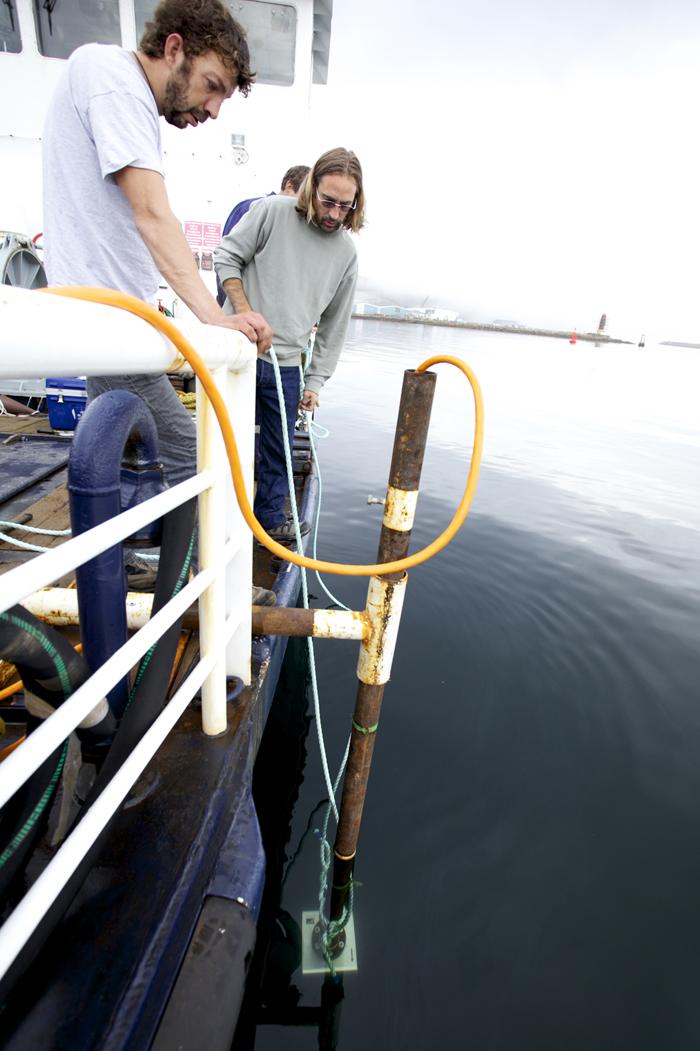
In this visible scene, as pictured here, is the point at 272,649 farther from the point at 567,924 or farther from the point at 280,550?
the point at 567,924

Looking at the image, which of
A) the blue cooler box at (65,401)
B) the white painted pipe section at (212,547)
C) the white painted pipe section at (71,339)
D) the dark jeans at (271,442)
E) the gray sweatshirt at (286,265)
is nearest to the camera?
the white painted pipe section at (71,339)

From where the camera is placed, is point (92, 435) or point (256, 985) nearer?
point (92, 435)

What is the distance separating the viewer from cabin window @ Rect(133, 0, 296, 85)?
6.58 metres

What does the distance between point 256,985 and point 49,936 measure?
4.73 feet

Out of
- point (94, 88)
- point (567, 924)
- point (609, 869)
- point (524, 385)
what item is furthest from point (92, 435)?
point (524, 385)

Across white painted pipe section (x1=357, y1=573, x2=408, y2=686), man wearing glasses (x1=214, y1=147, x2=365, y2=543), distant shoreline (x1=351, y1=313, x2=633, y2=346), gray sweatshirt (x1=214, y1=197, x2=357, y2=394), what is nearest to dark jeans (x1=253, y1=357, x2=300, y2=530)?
man wearing glasses (x1=214, y1=147, x2=365, y2=543)

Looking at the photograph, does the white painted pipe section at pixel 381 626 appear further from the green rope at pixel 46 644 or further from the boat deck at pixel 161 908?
the green rope at pixel 46 644

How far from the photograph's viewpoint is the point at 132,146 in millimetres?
1688

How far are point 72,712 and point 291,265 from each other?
270cm

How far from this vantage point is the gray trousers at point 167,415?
202cm

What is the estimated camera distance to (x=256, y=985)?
82.0 inches

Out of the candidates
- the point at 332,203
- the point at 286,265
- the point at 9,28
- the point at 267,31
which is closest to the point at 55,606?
the point at 286,265

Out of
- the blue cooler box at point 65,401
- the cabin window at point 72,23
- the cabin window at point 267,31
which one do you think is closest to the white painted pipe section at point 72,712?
the blue cooler box at point 65,401

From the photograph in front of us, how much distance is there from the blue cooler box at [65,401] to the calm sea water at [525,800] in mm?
2807
